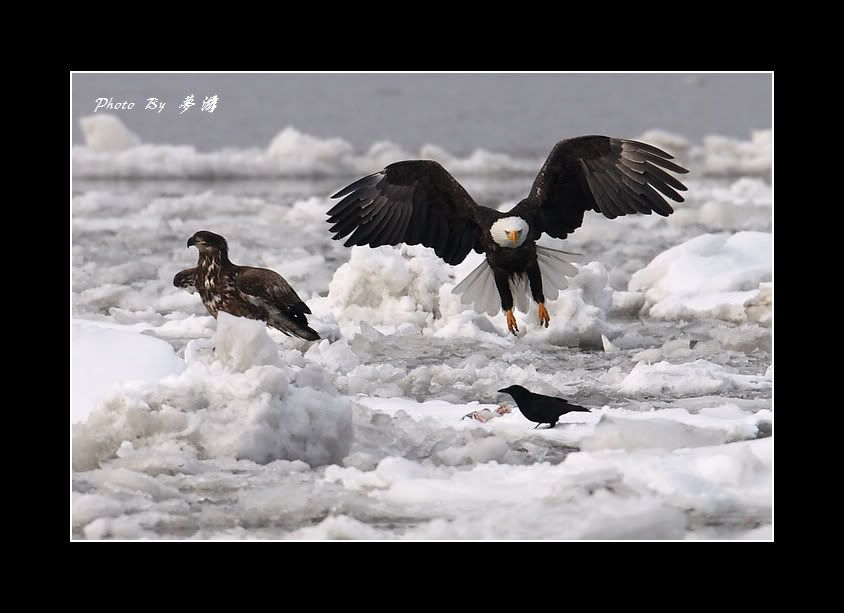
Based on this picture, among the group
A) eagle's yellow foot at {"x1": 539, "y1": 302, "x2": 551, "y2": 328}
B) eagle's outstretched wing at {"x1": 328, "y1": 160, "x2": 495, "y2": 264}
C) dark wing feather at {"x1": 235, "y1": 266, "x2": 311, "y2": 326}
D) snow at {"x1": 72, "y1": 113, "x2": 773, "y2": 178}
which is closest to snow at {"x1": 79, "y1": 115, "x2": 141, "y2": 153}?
snow at {"x1": 72, "y1": 113, "x2": 773, "y2": 178}

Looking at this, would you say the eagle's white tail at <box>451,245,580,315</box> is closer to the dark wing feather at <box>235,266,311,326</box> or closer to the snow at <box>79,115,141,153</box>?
the dark wing feather at <box>235,266,311,326</box>

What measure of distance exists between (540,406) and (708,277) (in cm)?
164

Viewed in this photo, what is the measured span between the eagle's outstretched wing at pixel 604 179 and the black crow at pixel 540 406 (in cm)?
97

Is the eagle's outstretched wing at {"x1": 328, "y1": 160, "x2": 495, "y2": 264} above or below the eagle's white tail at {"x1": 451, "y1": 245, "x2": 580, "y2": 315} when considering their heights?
above

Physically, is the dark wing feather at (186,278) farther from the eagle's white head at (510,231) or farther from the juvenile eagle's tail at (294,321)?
the eagle's white head at (510,231)

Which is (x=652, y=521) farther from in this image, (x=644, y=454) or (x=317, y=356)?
(x=317, y=356)

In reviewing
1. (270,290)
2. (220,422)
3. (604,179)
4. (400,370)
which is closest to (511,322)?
(400,370)

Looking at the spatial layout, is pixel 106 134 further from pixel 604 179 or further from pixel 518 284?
pixel 604 179

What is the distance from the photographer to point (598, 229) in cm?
699

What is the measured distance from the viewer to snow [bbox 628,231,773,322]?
6297 mm

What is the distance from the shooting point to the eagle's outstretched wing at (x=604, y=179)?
5.68 meters

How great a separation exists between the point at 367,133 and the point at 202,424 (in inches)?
80.6

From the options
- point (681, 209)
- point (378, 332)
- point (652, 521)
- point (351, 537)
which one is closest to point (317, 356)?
point (378, 332)

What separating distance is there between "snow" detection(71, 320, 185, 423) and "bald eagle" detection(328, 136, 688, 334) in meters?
1.00
